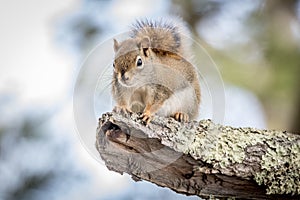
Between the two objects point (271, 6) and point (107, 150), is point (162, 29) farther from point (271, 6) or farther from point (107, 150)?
point (271, 6)

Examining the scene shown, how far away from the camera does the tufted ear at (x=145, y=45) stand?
89 cm

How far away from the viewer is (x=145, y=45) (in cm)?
90

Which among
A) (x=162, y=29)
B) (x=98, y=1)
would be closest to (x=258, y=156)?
(x=162, y=29)

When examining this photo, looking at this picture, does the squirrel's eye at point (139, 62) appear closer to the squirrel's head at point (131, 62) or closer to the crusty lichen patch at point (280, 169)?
the squirrel's head at point (131, 62)

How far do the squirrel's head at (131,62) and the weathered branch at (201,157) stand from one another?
0.09m

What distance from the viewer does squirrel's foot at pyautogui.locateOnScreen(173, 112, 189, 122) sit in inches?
33.9

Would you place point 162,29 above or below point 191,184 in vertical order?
above

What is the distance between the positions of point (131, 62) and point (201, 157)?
20 cm

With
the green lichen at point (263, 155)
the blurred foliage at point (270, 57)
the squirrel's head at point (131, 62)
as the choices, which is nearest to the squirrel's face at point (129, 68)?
the squirrel's head at point (131, 62)

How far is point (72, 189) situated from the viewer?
1.33m

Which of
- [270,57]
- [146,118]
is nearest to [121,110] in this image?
[146,118]

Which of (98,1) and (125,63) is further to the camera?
(98,1)

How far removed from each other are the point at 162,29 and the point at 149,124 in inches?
9.9

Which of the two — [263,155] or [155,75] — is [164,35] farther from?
[263,155]
